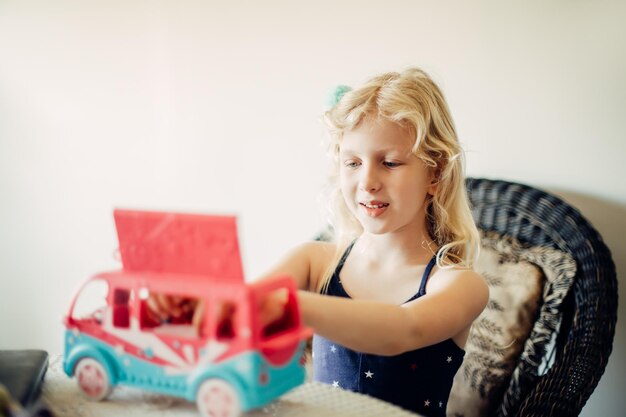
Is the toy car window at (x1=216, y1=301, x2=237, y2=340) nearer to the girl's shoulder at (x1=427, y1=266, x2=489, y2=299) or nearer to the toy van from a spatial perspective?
the toy van

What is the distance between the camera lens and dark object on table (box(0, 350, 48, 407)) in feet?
2.23

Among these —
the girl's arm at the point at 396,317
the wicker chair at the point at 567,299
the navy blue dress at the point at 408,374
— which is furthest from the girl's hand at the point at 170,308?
the wicker chair at the point at 567,299

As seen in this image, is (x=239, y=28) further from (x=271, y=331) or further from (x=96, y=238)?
(x=271, y=331)

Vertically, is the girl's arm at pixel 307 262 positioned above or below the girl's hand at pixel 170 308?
below

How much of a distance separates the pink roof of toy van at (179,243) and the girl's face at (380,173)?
384mm

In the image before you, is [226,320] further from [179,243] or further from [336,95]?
[336,95]

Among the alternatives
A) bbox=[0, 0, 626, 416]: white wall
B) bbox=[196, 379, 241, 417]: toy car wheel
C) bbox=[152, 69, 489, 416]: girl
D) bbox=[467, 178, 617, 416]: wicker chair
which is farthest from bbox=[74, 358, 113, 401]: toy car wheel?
bbox=[0, 0, 626, 416]: white wall

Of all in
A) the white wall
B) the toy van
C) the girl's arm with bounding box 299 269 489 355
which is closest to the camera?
the toy van

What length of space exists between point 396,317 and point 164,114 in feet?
4.01

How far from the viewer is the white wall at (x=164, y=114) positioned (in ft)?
5.57

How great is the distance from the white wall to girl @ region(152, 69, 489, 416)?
47 cm

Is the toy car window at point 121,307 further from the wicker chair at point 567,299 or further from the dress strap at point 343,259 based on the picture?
the wicker chair at point 567,299

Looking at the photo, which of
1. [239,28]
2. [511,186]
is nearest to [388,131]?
[511,186]

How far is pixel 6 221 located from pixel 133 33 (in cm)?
59
